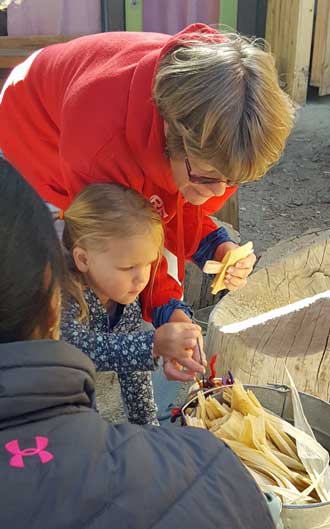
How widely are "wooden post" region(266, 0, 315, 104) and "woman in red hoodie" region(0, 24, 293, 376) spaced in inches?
172

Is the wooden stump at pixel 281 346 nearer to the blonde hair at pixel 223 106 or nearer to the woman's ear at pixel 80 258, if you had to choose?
the woman's ear at pixel 80 258

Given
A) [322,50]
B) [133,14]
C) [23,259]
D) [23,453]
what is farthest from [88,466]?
[322,50]

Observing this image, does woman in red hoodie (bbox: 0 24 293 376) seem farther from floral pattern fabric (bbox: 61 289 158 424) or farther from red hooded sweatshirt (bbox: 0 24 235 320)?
floral pattern fabric (bbox: 61 289 158 424)

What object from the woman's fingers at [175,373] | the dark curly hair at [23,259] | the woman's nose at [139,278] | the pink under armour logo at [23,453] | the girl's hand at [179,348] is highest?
the dark curly hair at [23,259]

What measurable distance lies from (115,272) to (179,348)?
320 mm

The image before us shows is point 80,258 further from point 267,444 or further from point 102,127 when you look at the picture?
point 267,444

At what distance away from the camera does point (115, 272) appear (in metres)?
2.05

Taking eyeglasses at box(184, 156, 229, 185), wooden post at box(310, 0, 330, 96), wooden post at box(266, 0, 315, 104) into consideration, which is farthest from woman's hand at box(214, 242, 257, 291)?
wooden post at box(310, 0, 330, 96)

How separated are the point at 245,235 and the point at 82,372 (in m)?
3.57

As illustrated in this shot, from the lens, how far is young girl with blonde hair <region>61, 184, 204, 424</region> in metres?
1.93

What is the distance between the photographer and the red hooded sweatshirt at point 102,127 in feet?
5.99

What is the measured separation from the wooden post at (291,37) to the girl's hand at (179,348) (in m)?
4.84

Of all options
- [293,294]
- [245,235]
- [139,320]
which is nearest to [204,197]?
[139,320]

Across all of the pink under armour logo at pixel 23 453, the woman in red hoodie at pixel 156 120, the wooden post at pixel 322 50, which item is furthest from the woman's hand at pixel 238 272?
the wooden post at pixel 322 50
